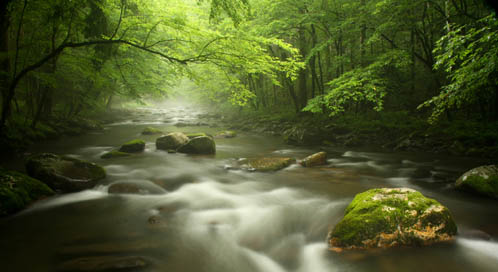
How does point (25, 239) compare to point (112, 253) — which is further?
point (25, 239)

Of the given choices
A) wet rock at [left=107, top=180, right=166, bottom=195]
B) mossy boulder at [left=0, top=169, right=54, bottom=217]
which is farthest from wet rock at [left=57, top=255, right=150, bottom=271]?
wet rock at [left=107, top=180, right=166, bottom=195]

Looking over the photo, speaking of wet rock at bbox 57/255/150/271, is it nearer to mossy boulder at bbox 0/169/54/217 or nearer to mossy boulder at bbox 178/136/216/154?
mossy boulder at bbox 0/169/54/217

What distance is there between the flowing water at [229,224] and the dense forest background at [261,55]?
235cm

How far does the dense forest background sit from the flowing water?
2345 mm

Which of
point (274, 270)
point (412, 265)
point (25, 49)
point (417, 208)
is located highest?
point (25, 49)

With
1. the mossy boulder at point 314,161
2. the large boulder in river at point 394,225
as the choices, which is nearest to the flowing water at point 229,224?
the large boulder in river at point 394,225

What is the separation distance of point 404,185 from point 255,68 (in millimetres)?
5254

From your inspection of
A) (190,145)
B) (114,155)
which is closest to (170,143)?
(190,145)

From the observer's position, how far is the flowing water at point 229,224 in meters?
3.14

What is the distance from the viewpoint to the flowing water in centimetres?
314

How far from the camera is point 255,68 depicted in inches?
281

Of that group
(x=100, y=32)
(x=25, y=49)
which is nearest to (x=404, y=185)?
(x=100, y=32)

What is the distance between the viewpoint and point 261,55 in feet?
21.5

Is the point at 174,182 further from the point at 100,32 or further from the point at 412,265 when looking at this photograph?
the point at 412,265
